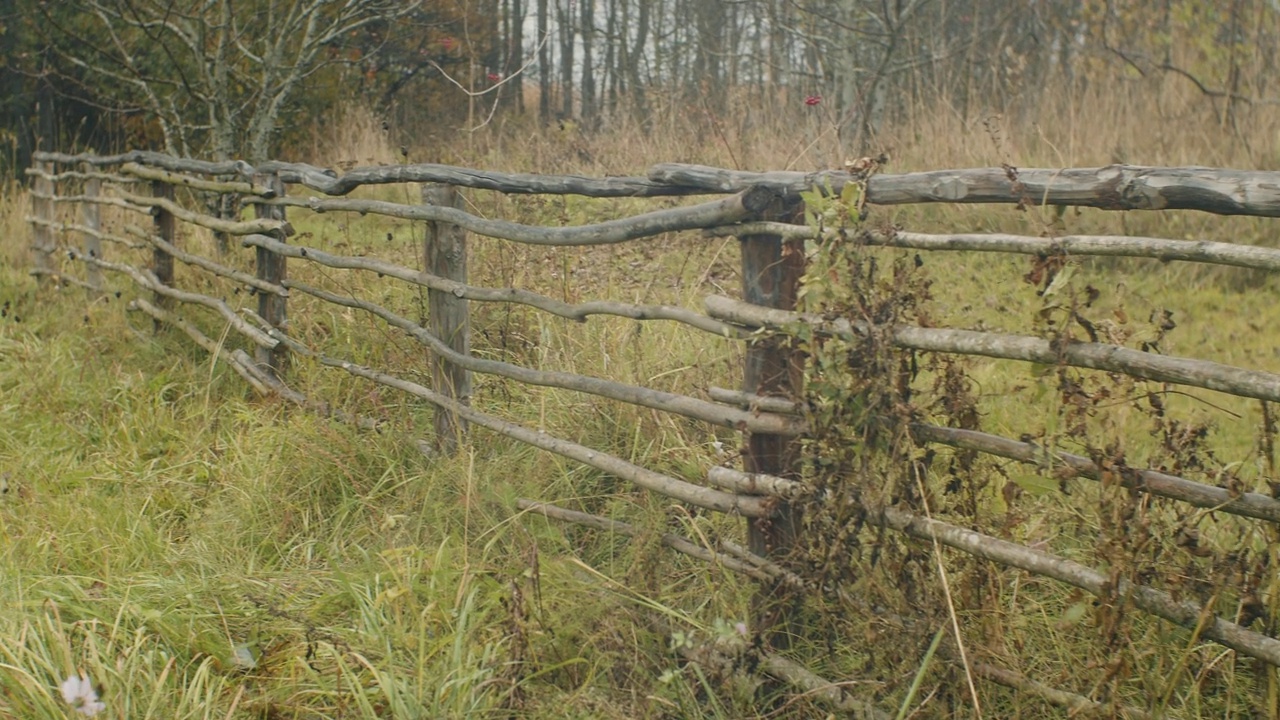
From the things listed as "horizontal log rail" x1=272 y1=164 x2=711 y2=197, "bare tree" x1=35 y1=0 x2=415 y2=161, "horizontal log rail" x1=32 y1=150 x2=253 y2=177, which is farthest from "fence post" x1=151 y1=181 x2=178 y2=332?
"horizontal log rail" x1=272 y1=164 x2=711 y2=197

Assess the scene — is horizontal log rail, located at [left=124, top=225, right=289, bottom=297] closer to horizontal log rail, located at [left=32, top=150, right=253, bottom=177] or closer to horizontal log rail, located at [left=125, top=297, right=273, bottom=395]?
horizontal log rail, located at [left=125, top=297, right=273, bottom=395]

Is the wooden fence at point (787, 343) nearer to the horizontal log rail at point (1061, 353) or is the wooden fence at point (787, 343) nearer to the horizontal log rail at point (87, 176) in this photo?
the horizontal log rail at point (1061, 353)

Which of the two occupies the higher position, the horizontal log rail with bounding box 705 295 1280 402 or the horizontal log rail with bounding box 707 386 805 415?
the horizontal log rail with bounding box 705 295 1280 402

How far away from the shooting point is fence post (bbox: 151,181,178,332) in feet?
22.5

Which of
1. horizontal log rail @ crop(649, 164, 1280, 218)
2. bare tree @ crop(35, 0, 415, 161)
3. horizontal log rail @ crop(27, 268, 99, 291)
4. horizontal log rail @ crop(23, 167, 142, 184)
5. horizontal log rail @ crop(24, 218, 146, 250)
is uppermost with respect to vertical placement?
bare tree @ crop(35, 0, 415, 161)

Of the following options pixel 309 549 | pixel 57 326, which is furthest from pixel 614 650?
pixel 57 326

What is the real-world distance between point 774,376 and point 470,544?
1.22m

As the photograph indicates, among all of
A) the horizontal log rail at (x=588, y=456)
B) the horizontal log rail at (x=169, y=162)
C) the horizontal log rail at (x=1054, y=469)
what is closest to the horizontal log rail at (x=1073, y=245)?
the horizontal log rail at (x=1054, y=469)

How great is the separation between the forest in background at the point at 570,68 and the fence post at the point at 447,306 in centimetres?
75

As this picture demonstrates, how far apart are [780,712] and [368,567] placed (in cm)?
132

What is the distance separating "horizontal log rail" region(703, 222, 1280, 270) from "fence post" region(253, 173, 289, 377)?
3231mm

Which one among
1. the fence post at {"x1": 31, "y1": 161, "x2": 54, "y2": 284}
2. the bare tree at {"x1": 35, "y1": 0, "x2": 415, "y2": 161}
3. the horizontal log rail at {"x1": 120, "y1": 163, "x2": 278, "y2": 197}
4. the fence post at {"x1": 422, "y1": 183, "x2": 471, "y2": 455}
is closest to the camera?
the fence post at {"x1": 422, "y1": 183, "x2": 471, "y2": 455}

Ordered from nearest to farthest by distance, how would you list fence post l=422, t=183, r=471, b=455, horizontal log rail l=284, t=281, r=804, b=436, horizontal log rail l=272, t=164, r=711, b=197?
horizontal log rail l=284, t=281, r=804, b=436, horizontal log rail l=272, t=164, r=711, b=197, fence post l=422, t=183, r=471, b=455

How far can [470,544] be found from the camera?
3.68m
